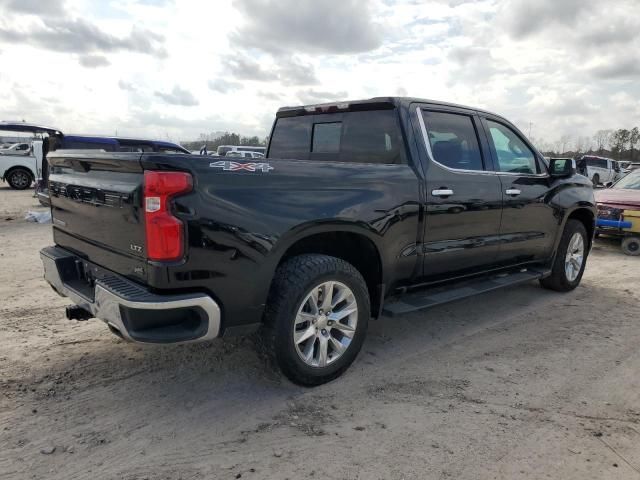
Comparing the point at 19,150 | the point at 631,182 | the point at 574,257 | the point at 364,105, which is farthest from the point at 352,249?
the point at 19,150

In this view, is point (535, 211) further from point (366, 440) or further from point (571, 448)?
point (366, 440)

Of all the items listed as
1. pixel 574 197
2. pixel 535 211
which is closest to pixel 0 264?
pixel 535 211

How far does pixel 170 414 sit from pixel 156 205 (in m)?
1.32

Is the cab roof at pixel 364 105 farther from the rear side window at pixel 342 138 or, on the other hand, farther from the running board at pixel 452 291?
the running board at pixel 452 291

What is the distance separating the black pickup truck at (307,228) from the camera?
108 inches

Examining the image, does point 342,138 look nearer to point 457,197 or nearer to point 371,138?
point 371,138

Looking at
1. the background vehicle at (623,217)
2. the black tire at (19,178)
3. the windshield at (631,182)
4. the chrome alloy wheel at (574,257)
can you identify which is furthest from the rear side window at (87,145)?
the black tire at (19,178)

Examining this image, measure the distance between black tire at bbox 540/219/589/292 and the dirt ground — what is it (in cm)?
102

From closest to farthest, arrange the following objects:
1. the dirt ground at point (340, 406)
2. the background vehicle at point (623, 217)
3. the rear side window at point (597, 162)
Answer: the dirt ground at point (340, 406)
the background vehicle at point (623, 217)
the rear side window at point (597, 162)

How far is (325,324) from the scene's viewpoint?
3389 mm

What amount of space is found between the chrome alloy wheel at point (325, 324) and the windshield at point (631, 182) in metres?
8.25

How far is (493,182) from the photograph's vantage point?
453 centimetres

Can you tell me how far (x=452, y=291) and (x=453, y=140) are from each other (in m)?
1.31

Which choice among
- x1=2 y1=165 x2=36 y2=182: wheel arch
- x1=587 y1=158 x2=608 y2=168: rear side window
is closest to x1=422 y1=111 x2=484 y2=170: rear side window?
x1=2 y1=165 x2=36 y2=182: wheel arch
